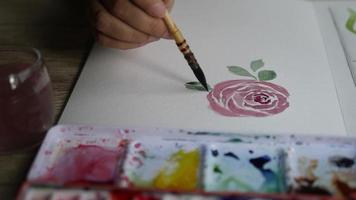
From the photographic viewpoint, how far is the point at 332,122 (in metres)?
0.73

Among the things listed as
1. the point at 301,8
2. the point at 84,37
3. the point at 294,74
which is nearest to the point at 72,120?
the point at 84,37

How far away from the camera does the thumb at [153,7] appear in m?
0.78

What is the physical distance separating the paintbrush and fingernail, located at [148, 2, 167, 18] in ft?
0.04

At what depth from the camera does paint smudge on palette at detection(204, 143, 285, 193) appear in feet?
1.91

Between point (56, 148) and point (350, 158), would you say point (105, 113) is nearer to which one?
point (56, 148)

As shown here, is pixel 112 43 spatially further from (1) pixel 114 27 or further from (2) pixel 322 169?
(2) pixel 322 169

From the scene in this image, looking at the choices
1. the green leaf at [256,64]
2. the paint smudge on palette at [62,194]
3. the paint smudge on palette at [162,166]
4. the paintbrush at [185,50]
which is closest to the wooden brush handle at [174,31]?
the paintbrush at [185,50]

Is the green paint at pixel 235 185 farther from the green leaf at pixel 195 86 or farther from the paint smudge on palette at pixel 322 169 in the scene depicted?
the green leaf at pixel 195 86

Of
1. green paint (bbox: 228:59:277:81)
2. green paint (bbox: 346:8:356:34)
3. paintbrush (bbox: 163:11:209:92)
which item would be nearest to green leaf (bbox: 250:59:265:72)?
green paint (bbox: 228:59:277:81)

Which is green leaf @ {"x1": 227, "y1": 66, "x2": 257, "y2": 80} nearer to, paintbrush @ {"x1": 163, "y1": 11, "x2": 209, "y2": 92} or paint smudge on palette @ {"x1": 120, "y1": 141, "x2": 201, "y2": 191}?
paintbrush @ {"x1": 163, "y1": 11, "x2": 209, "y2": 92}

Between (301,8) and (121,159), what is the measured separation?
59 cm

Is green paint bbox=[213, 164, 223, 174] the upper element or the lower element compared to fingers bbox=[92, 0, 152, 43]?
lower

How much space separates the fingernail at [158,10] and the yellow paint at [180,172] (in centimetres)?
26

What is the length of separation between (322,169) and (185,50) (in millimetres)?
314
